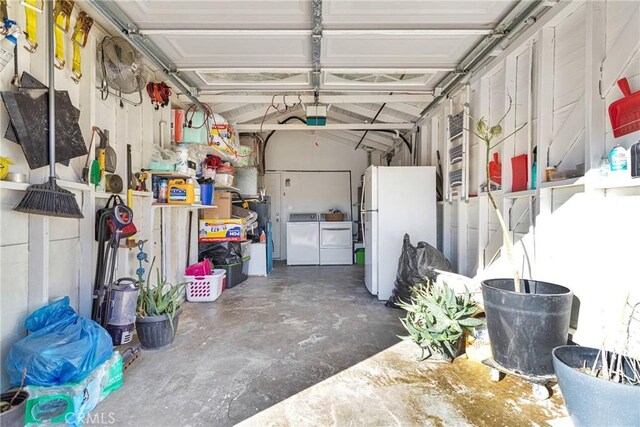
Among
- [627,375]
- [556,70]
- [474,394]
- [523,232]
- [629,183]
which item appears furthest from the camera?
[523,232]

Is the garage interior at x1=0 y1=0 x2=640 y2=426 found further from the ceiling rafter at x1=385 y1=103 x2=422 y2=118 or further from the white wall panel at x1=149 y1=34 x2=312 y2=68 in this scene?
the ceiling rafter at x1=385 y1=103 x2=422 y2=118

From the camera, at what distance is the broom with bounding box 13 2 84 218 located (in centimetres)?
159

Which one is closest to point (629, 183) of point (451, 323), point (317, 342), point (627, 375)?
point (627, 375)

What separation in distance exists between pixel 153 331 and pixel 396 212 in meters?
2.64

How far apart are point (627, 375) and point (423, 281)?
179cm

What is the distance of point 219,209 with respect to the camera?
14.5 feet

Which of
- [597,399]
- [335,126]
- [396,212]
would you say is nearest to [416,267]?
[396,212]

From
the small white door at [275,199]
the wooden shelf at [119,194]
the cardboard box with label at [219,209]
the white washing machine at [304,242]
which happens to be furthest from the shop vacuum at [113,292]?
the small white door at [275,199]

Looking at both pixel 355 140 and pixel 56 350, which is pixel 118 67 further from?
pixel 355 140

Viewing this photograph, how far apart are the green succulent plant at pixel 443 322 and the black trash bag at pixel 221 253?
9.00 ft

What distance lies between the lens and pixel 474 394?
171 centimetres

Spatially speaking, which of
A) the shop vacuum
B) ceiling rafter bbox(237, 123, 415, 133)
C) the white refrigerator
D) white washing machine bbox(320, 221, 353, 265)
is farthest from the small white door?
the shop vacuum

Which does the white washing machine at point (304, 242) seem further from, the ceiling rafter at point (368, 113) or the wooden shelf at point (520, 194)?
the wooden shelf at point (520, 194)

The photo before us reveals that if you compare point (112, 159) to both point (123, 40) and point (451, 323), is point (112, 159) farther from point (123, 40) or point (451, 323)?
A: point (451, 323)
